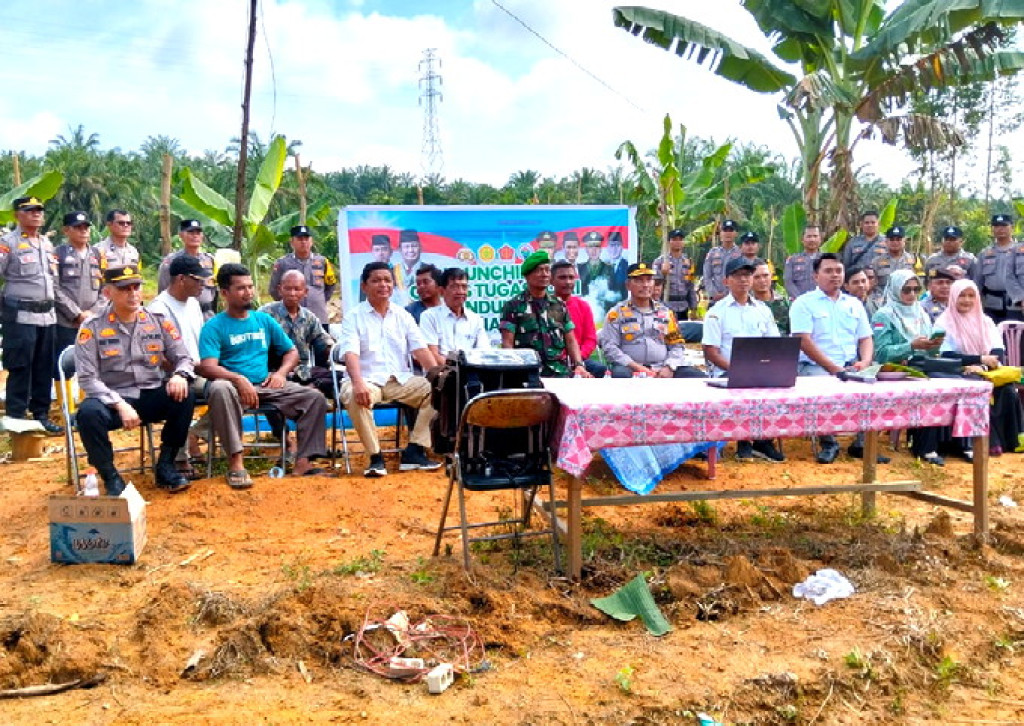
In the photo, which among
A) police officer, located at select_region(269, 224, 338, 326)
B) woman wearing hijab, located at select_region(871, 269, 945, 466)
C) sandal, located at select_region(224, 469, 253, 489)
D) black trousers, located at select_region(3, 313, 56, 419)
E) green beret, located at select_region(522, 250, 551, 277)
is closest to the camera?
sandal, located at select_region(224, 469, 253, 489)

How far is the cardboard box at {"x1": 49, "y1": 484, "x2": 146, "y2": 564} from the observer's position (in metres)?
4.53

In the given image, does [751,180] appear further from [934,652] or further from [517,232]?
[934,652]

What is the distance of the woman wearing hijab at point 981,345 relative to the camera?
7508mm

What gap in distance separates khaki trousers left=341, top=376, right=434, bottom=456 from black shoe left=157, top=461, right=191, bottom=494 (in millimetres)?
1203

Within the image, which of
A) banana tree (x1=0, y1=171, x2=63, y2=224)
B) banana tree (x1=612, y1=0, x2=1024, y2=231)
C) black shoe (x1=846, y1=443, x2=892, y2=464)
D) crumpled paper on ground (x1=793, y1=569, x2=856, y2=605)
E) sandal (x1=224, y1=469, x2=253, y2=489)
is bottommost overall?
crumpled paper on ground (x1=793, y1=569, x2=856, y2=605)

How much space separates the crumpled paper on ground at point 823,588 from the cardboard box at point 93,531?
Result: 11.0 feet

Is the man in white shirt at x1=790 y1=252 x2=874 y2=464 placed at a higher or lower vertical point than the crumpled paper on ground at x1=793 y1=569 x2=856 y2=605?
higher

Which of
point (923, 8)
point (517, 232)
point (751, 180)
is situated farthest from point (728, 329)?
point (751, 180)

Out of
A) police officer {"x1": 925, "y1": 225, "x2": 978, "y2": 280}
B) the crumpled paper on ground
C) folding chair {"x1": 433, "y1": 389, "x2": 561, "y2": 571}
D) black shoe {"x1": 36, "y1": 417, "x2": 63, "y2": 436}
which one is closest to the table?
folding chair {"x1": 433, "y1": 389, "x2": 561, "y2": 571}

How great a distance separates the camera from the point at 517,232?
341 inches

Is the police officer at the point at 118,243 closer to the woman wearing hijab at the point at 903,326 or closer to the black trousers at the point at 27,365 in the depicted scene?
the black trousers at the point at 27,365

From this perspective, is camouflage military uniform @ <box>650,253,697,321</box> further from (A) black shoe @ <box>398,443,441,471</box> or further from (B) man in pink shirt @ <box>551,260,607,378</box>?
(A) black shoe @ <box>398,443,441,471</box>

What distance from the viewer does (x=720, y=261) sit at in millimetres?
11648

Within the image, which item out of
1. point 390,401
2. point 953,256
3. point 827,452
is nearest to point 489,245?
point 390,401
